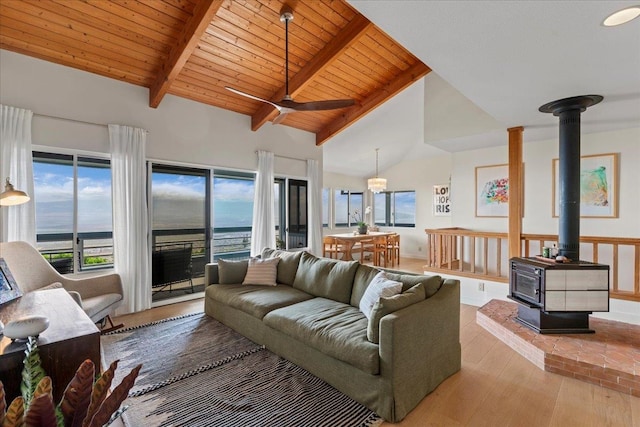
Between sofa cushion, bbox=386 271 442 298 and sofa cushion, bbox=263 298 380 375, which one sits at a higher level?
sofa cushion, bbox=386 271 442 298

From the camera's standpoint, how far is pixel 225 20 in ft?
11.8

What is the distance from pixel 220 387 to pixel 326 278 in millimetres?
1374

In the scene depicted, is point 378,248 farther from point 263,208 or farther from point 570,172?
point 570,172

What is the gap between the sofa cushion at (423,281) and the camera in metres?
2.45

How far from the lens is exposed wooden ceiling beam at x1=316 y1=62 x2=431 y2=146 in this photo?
484 cm

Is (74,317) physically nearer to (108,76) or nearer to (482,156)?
(108,76)

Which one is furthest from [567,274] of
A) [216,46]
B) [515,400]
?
[216,46]

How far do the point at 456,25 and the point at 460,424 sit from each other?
2500 millimetres

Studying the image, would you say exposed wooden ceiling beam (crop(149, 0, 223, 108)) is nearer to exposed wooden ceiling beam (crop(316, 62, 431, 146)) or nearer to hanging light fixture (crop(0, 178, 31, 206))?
hanging light fixture (crop(0, 178, 31, 206))

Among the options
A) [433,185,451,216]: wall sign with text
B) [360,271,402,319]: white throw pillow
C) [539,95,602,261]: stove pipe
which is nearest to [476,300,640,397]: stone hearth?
[539,95,602,261]: stove pipe

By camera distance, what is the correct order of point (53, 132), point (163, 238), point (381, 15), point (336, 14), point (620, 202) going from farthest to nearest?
point (163, 238) < point (620, 202) < point (336, 14) < point (53, 132) < point (381, 15)

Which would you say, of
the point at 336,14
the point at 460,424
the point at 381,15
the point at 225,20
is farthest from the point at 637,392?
the point at 225,20

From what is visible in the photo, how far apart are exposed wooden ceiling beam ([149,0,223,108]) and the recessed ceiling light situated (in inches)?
121

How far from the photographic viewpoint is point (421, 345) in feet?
7.09
